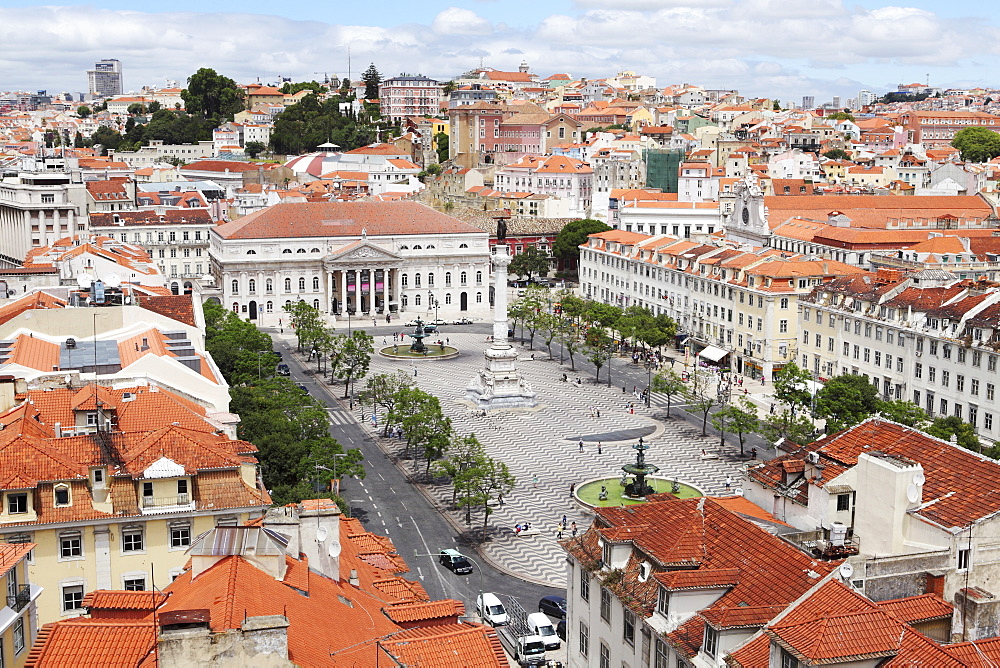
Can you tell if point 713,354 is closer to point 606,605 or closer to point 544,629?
point 544,629

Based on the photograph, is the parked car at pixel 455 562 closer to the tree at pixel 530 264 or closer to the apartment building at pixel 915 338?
the apartment building at pixel 915 338

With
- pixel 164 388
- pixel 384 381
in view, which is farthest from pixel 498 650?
pixel 384 381

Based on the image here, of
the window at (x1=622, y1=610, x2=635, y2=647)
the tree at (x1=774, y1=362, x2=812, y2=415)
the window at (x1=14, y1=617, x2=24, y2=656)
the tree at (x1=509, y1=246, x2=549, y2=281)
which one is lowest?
the tree at (x1=774, y1=362, x2=812, y2=415)

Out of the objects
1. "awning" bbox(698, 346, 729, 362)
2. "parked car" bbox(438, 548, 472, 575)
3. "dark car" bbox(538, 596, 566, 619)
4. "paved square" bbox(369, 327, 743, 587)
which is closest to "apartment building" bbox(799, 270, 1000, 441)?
"awning" bbox(698, 346, 729, 362)

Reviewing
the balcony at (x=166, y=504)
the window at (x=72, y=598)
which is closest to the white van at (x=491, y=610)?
the balcony at (x=166, y=504)

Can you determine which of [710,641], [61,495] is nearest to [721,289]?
[61,495]

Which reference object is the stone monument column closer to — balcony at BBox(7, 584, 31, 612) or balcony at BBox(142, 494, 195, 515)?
balcony at BBox(142, 494, 195, 515)

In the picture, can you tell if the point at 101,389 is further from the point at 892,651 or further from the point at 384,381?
the point at 384,381
